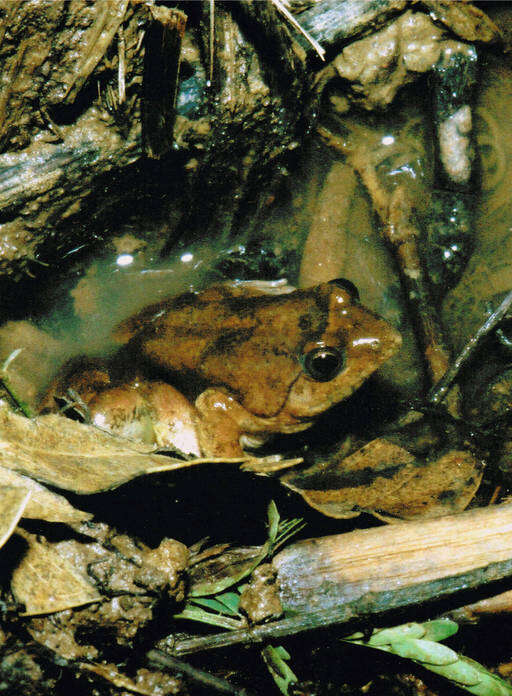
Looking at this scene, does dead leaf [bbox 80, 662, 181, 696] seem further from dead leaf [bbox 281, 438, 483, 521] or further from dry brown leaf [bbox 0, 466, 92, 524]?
dead leaf [bbox 281, 438, 483, 521]

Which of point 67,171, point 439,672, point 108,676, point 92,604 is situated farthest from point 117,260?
point 439,672

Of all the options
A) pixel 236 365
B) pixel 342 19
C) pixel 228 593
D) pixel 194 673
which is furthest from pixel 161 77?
pixel 194 673

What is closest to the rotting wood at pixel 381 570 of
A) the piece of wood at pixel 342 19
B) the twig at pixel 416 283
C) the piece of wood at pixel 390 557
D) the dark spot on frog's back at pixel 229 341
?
the piece of wood at pixel 390 557

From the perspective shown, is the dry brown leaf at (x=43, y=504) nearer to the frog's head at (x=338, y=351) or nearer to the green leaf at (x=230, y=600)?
the green leaf at (x=230, y=600)

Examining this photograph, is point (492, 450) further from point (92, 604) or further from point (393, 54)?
point (393, 54)

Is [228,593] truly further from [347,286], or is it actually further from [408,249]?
[408,249]

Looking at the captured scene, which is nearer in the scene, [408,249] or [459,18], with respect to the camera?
[408,249]

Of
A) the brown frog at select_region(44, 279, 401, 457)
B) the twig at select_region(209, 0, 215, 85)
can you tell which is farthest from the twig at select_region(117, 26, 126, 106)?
the brown frog at select_region(44, 279, 401, 457)
